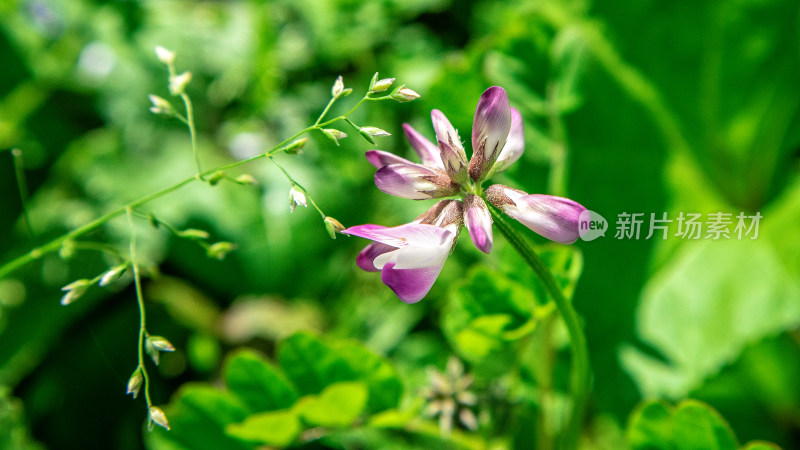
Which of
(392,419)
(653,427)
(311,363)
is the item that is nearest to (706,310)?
(653,427)

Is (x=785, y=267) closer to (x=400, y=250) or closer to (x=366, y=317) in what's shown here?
(x=366, y=317)

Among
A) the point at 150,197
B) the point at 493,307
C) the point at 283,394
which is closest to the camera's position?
the point at 150,197

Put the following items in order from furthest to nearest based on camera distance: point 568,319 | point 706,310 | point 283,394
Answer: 1. point 706,310
2. point 283,394
3. point 568,319

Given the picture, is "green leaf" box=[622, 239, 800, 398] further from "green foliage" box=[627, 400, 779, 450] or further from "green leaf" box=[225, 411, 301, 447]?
"green leaf" box=[225, 411, 301, 447]

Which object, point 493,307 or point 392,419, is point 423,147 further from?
point 392,419

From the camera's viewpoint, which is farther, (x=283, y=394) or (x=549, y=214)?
(x=283, y=394)

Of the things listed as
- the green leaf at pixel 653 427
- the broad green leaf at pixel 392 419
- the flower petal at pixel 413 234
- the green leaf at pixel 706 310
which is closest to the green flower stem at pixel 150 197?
the flower petal at pixel 413 234
